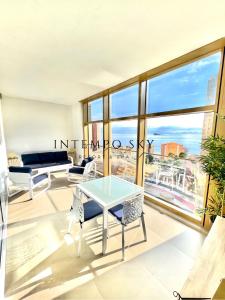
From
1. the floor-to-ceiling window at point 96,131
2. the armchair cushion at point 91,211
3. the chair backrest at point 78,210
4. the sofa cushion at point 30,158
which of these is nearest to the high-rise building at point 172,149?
the armchair cushion at point 91,211

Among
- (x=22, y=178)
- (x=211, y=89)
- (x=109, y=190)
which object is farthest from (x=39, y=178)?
(x=211, y=89)

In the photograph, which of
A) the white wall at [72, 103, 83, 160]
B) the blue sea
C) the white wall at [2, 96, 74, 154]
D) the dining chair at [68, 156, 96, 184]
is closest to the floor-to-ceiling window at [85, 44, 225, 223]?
the blue sea

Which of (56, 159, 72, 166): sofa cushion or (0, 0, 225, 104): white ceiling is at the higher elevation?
(0, 0, 225, 104): white ceiling

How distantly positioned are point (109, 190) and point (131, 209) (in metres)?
0.55

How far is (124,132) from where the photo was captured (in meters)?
3.83

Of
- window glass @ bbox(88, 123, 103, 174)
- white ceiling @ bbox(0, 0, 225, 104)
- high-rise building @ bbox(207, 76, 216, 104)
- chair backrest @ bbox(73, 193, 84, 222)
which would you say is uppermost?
white ceiling @ bbox(0, 0, 225, 104)

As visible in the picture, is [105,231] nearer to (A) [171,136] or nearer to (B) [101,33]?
(A) [171,136]

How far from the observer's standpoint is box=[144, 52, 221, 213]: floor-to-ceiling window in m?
2.18

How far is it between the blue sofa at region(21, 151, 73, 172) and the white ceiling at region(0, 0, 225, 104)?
9.37ft

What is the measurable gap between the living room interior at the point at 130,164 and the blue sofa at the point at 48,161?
1.03m

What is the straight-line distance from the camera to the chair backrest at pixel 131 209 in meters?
1.68

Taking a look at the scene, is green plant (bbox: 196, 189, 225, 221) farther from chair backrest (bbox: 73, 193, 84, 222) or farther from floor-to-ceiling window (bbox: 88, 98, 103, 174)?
floor-to-ceiling window (bbox: 88, 98, 103, 174)

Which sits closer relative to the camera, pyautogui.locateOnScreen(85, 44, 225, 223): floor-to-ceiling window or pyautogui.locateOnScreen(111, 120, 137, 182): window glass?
pyautogui.locateOnScreen(85, 44, 225, 223): floor-to-ceiling window

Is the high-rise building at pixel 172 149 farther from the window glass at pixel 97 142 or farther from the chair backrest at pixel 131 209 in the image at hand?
the window glass at pixel 97 142
